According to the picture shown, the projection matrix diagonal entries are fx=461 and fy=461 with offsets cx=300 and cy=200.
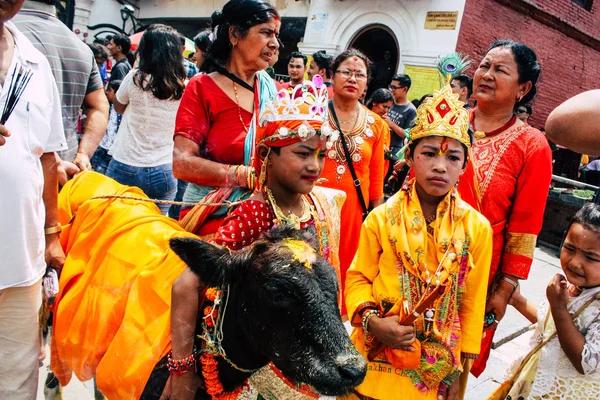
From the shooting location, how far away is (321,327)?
1.59 m

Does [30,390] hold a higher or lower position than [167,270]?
lower

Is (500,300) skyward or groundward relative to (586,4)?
groundward

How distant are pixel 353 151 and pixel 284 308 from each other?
223cm

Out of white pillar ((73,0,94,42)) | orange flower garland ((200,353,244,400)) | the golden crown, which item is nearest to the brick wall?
the golden crown

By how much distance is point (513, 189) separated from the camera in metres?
2.76

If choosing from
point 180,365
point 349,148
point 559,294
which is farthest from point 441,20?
point 180,365

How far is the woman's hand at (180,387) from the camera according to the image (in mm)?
1883

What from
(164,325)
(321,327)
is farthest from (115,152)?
(321,327)

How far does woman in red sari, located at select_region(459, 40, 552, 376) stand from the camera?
2703 millimetres

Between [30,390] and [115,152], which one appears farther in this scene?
[115,152]

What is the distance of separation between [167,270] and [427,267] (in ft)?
4.12

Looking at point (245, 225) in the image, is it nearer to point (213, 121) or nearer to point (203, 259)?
point (203, 259)

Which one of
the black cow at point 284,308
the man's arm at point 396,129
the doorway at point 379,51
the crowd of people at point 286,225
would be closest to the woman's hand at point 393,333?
the crowd of people at point 286,225

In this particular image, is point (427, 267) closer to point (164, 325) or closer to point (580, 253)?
point (580, 253)
